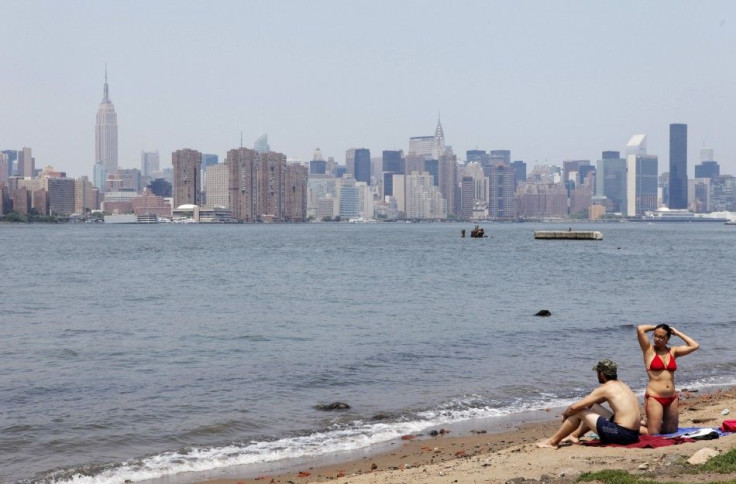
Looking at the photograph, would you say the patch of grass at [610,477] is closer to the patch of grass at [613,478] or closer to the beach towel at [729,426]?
the patch of grass at [613,478]

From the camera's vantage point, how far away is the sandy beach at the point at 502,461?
12.1 metres

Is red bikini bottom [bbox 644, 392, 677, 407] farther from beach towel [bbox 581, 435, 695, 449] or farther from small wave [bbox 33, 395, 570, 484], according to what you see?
small wave [bbox 33, 395, 570, 484]

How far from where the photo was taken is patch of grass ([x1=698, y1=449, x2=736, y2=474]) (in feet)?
36.7

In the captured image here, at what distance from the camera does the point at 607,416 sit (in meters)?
14.1

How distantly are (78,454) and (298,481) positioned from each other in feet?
14.3

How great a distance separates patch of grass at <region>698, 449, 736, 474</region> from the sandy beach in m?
0.21

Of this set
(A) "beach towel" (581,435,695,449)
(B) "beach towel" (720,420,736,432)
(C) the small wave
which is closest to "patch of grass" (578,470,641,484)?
(A) "beach towel" (581,435,695,449)

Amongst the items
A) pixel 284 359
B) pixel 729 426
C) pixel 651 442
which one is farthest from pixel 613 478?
pixel 284 359

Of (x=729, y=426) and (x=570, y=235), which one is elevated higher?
(x=729, y=426)

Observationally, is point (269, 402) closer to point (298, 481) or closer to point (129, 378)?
point (129, 378)

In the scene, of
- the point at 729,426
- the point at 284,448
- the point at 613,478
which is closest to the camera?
the point at 613,478

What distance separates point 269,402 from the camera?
20.0 metres

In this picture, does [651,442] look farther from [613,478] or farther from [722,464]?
[613,478]

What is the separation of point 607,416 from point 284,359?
43.3 ft
